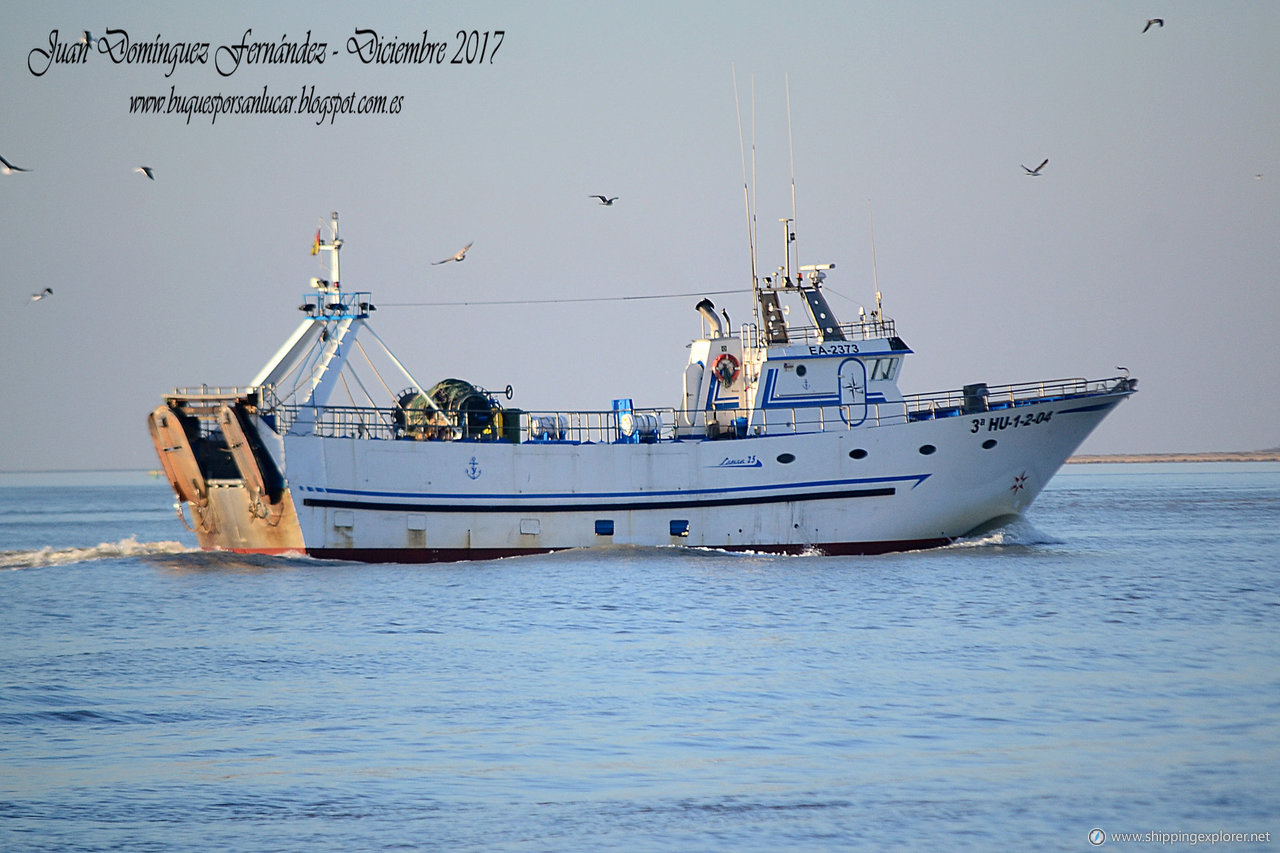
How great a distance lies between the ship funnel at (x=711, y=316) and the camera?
36.4m

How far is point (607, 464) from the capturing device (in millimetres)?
33125

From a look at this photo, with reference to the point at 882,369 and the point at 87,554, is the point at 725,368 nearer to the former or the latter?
the point at 882,369

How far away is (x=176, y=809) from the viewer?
12289 millimetres

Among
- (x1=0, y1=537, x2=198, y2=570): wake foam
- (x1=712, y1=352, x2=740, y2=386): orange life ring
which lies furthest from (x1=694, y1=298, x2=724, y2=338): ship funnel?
(x1=0, y1=537, x2=198, y2=570): wake foam

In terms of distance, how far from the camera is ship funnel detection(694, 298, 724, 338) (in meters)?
36.4

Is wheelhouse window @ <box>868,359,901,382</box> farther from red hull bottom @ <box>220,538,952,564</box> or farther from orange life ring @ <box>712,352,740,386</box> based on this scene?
red hull bottom @ <box>220,538,952,564</box>

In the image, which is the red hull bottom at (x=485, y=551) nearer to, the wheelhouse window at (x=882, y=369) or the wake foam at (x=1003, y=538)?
the wake foam at (x=1003, y=538)

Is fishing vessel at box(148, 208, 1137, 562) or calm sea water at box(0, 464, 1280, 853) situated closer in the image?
calm sea water at box(0, 464, 1280, 853)

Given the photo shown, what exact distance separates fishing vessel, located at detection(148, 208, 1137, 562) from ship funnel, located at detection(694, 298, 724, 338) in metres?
1.64

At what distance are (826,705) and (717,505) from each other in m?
17.1

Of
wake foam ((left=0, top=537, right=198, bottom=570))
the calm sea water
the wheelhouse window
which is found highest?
the wheelhouse window

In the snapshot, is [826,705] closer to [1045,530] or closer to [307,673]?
[307,673]

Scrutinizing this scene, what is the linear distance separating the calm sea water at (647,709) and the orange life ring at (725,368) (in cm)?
677

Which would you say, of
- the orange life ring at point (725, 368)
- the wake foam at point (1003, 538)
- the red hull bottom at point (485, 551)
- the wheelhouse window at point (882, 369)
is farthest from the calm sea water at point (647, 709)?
the orange life ring at point (725, 368)
